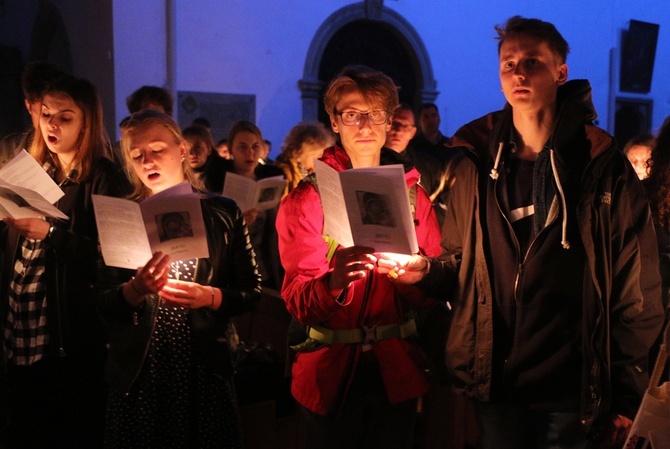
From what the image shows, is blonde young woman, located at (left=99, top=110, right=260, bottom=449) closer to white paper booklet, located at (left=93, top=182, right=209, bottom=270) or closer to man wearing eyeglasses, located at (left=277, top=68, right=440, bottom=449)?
white paper booklet, located at (left=93, top=182, right=209, bottom=270)

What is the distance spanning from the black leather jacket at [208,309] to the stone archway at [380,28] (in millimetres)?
7894

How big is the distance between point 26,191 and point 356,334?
1.22 meters

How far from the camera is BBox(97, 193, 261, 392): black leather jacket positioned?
7.66ft

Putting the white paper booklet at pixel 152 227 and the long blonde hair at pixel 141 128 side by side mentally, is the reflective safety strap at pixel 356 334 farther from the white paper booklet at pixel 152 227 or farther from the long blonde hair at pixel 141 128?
the long blonde hair at pixel 141 128

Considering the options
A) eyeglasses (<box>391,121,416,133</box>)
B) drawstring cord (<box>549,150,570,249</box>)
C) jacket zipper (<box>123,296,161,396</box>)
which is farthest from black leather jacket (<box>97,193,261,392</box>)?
eyeglasses (<box>391,121,416,133</box>)

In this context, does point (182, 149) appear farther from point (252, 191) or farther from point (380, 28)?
point (380, 28)

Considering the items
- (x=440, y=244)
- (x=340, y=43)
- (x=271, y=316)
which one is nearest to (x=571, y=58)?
(x=340, y=43)

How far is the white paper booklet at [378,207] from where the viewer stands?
187 cm

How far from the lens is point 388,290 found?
2203mm

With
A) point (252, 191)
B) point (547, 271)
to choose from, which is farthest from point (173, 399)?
point (252, 191)

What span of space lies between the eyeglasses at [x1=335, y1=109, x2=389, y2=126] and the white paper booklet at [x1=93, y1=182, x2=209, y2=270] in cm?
52

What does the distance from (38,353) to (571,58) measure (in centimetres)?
1154

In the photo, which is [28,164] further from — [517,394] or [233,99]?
[233,99]

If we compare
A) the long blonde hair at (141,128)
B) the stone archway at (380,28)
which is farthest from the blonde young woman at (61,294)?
the stone archway at (380,28)
